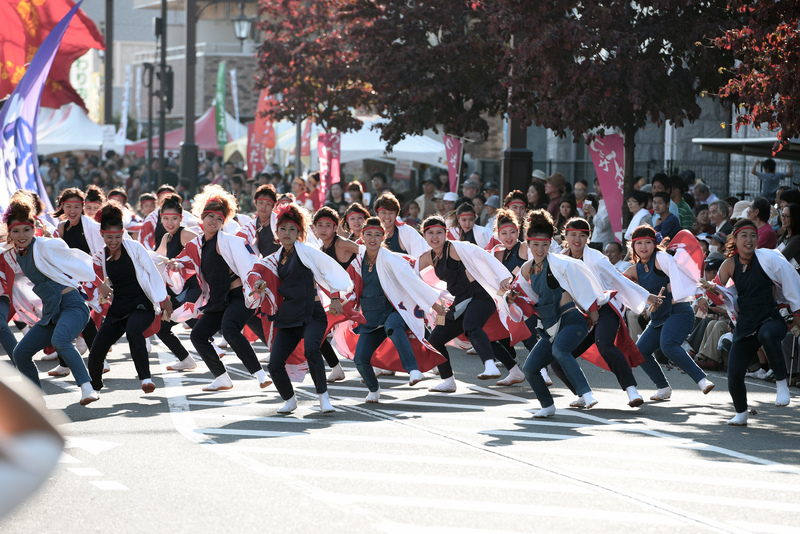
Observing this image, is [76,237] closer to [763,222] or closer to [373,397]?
[373,397]

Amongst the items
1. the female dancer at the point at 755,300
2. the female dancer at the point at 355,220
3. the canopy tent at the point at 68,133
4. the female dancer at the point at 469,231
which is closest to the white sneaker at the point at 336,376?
the female dancer at the point at 355,220

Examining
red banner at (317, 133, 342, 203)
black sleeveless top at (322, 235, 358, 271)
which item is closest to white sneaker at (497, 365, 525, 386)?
black sleeveless top at (322, 235, 358, 271)

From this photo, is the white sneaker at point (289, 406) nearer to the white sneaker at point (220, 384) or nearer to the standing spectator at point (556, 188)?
the white sneaker at point (220, 384)

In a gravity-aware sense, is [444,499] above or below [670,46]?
below

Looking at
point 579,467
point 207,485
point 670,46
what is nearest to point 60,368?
point 207,485

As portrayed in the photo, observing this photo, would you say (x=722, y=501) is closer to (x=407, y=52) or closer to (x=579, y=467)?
(x=579, y=467)

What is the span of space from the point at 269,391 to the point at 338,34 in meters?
17.1

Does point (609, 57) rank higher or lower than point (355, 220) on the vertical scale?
higher

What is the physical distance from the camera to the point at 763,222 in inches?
487

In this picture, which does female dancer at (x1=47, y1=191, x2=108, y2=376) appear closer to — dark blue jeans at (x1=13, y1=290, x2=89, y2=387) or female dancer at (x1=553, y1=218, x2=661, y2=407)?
dark blue jeans at (x1=13, y1=290, x2=89, y2=387)

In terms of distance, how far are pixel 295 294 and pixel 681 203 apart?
7.26 meters

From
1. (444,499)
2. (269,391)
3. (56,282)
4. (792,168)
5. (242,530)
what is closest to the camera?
(242,530)

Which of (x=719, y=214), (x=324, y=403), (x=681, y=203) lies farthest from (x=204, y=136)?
(x=324, y=403)

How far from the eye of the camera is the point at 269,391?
10.6 m
